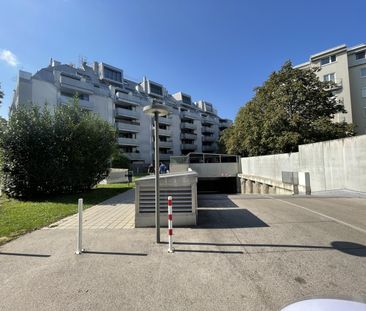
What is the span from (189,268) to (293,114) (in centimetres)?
2230

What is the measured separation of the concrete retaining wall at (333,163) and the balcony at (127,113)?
3870 cm

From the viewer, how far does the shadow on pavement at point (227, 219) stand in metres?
6.98

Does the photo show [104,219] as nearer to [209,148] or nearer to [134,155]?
[134,155]

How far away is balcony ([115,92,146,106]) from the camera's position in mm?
51688

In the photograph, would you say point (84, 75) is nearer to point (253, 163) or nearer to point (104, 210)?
point (253, 163)

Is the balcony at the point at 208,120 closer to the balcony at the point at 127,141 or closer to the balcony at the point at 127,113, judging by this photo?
the balcony at the point at 127,113

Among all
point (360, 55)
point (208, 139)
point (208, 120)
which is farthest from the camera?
point (208, 120)

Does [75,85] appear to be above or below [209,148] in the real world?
above

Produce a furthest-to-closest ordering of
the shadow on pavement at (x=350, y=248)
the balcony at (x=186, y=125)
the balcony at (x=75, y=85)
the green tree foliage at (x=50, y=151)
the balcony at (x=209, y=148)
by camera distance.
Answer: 1. the balcony at (x=209, y=148)
2. the balcony at (x=186, y=125)
3. the balcony at (x=75, y=85)
4. the green tree foliage at (x=50, y=151)
5. the shadow on pavement at (x=350, y=248)

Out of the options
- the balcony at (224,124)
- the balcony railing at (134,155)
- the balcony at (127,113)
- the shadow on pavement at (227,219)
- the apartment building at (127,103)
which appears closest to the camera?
the shadow on pavement at (227,219)

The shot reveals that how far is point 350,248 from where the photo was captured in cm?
500

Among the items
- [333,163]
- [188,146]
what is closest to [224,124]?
[188,146]

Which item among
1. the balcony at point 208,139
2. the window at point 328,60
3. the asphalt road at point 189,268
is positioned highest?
the window at point 328,60

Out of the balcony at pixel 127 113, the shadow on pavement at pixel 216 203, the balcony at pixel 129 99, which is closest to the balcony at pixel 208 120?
the balcony at pixel 129 99
